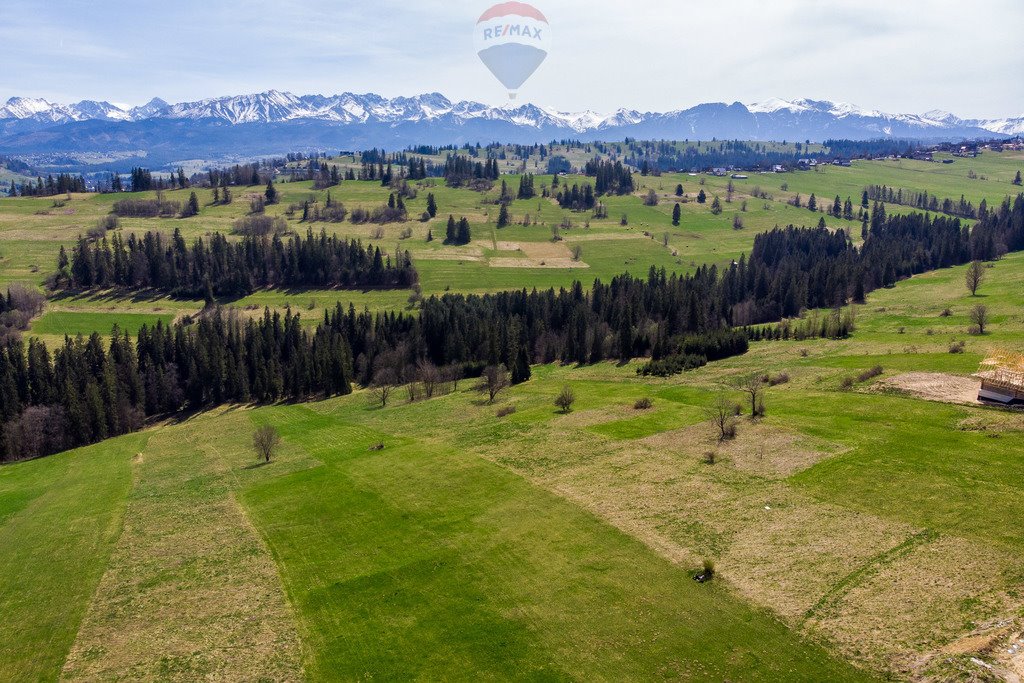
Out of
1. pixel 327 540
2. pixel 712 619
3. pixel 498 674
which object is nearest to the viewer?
pixel 498 674

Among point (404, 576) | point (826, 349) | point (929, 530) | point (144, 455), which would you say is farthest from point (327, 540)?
point (826, 349)

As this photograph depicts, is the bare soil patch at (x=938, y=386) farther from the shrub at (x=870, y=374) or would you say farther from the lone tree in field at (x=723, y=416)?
the lone tree in field at (x=723, y=416)

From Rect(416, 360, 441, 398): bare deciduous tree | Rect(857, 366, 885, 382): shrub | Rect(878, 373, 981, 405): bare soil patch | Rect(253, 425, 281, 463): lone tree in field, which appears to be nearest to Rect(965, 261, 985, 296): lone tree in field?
Rect(857, 366, 885, 382): shrub

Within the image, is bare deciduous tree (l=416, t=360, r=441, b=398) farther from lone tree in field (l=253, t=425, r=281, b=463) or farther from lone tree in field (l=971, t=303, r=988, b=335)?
lone tree in field (l=971, t=303, r=988, b=335)

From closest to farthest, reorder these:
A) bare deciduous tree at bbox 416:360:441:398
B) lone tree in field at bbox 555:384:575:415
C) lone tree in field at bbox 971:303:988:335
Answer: lone tree in field at bbox 555:384:575:415
lone tree in field at bbox 971:303:988:335
bare deciduous tree at bbox 416:360:441:398

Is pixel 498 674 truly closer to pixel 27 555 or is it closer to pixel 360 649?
pixel 360 649
